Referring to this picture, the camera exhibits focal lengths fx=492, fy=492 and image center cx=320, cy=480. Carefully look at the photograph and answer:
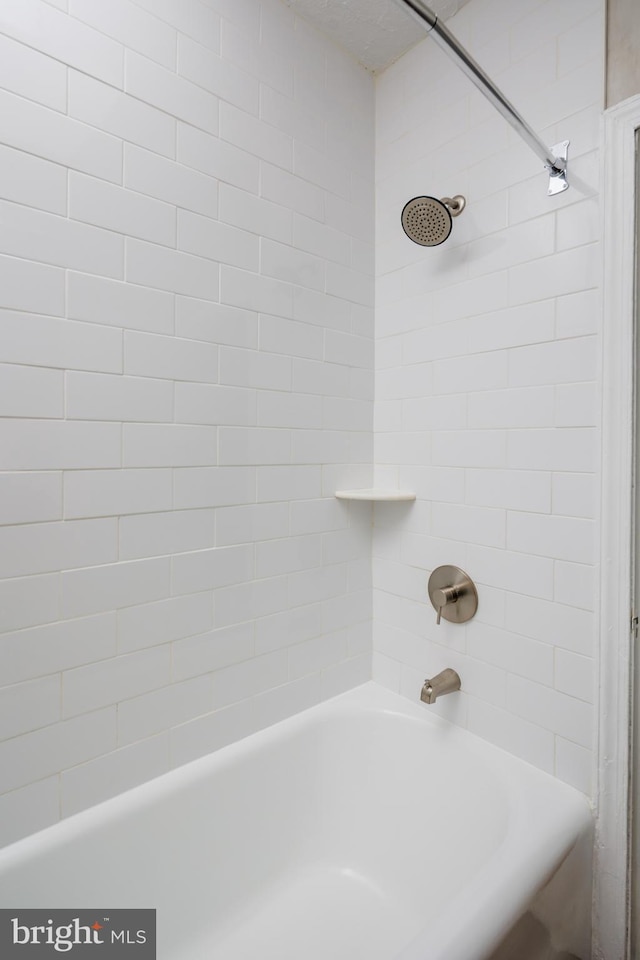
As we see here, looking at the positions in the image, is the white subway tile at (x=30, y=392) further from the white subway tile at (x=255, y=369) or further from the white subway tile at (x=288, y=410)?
the white subway tile at (x=288, y=410)

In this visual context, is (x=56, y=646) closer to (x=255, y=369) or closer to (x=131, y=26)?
(x=255, y=369)

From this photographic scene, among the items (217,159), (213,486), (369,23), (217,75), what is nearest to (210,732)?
(213,486)

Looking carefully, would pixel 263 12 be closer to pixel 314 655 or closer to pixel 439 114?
pixel 439 114

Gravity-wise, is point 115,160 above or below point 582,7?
below

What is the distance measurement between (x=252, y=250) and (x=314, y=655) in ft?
4.02

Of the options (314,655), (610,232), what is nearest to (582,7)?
(610,232)

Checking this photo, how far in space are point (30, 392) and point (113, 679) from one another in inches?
26.6

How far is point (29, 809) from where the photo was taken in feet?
3.46

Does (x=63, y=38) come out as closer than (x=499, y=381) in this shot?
Yes

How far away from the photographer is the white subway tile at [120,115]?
1075mm

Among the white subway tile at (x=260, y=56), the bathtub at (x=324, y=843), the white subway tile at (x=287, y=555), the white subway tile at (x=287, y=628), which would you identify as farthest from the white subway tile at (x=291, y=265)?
the bathtub at (x=324, y=843)

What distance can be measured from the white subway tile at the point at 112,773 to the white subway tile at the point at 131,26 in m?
1.66

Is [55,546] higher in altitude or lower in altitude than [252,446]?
lower

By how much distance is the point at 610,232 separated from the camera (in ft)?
3.71
